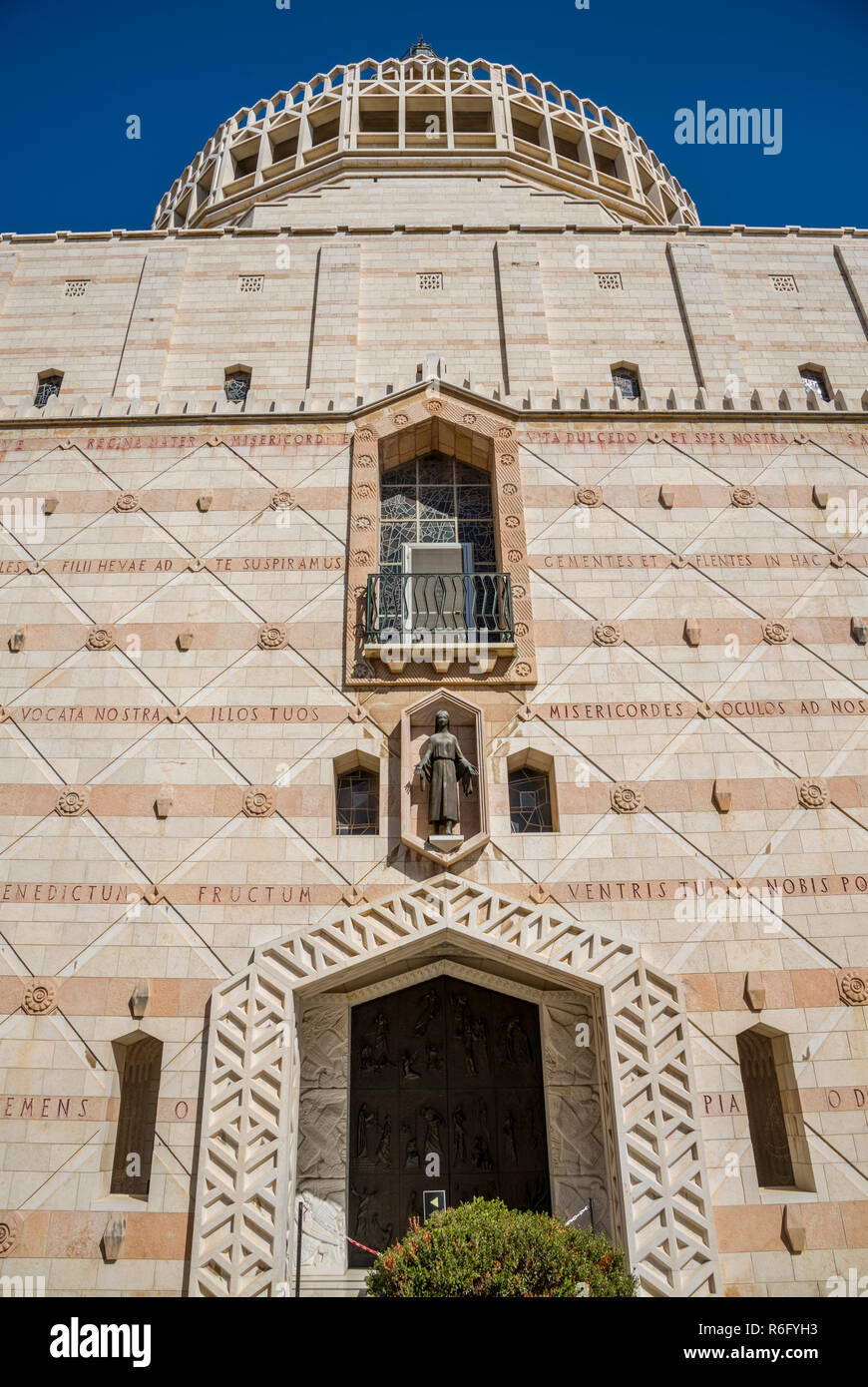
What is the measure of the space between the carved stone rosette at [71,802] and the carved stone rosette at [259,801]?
2.10 metres

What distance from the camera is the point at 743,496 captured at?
14.5m

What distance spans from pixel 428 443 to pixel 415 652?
4.36 metres

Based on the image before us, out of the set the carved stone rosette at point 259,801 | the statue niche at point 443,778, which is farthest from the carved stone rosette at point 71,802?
the statue niche at point 443,778

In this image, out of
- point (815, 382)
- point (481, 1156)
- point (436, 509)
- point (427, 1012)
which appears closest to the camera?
point (481, 1156)

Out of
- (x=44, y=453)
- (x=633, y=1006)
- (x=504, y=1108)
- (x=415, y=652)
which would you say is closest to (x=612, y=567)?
(x=415, y=652)

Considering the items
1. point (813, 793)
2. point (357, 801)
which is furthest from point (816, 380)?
point (357, 801)

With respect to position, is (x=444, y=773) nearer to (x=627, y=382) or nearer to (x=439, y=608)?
(x=439, y=608)

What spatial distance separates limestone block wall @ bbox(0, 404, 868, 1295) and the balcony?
51 cm

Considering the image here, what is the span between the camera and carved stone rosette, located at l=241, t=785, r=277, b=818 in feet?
39.7

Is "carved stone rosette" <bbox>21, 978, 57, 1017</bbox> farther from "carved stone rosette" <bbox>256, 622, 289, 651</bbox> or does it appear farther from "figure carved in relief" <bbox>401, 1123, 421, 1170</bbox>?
"carved stone rosette" <bbox>256, 622, 289, 651</bbox>

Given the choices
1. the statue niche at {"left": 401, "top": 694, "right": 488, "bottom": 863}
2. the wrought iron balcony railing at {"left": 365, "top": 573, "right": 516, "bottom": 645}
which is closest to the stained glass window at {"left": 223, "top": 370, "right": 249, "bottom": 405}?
the wrought iron balcony railing at {"left": 365, "top": 573, "right": 516, "bottom": 645}

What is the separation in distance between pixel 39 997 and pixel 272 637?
5.46 meters

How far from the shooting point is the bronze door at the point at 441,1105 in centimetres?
1146

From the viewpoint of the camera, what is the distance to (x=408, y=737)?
12.6 meters
